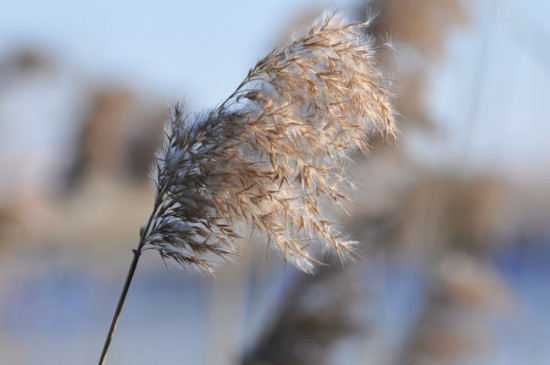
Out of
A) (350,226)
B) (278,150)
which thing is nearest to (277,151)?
(278,150)

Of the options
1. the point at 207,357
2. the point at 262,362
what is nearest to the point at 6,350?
the point at 207,357

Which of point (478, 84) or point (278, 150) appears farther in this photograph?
point (478, 84)

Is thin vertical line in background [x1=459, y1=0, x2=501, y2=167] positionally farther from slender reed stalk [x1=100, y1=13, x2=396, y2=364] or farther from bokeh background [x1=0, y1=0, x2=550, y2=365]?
slender reed stalk [x1=100, y1=13, x2=396, y2=364]

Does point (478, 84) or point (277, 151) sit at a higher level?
point (478, 84)

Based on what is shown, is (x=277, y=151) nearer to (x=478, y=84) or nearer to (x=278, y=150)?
(x=278, y=150)

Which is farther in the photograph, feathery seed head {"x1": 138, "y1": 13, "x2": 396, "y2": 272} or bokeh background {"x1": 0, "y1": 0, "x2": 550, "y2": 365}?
bokeh background {"x1": 0, "y1": 0, "x2": 550, "y2": 365}

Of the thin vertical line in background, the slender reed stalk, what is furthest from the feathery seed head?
the thin vertical line in background

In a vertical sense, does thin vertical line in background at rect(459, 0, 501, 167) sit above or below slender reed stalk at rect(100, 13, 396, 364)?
above

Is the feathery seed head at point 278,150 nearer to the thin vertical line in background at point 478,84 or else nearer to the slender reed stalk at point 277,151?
the slender reed stalk at point 277,151

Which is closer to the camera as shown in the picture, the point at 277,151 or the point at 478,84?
the point at 277,151
